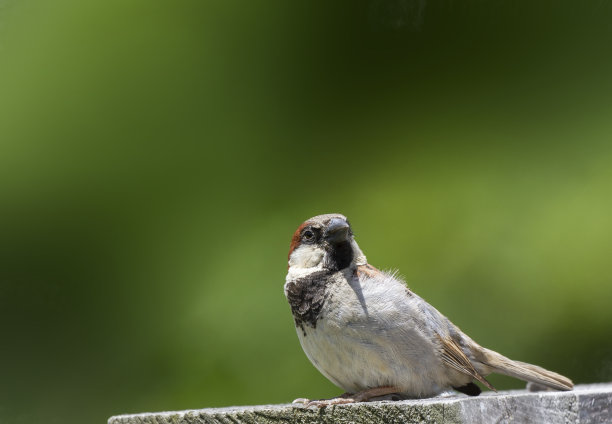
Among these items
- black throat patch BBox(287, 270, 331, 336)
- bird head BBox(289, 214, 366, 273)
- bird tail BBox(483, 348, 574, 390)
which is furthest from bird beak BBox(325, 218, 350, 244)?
bird tail BBox(483, 348, 574, 390)

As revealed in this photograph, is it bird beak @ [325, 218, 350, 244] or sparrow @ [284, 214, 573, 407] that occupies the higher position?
bird beak @ [325, 218, 350, 244]

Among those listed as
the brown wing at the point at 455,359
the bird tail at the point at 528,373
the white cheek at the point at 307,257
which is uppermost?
the white cheek at the point at 307,257

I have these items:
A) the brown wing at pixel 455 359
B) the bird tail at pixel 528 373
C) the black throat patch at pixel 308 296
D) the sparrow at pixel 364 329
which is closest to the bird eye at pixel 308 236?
the sparrow at pixel 364 329

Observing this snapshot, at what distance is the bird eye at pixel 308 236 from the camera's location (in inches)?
98.4

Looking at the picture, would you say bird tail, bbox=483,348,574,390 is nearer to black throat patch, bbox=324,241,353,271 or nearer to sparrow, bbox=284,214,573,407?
sparrow, bbox=284,214,573,407

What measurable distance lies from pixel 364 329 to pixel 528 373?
685 millimetres

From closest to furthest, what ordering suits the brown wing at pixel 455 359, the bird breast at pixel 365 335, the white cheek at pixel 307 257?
1. the bird breast at pixel 365 335
2. the brown wing at pixel 455 359
3. the white cheek at pixel 307 257

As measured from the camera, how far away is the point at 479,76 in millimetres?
3756

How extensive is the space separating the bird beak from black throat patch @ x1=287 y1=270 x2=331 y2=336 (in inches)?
4.1

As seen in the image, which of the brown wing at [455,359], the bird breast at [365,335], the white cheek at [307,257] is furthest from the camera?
the white cheek at [307,257]

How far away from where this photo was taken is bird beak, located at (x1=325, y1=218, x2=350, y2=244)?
2.41m

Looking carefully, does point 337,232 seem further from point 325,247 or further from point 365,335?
point 365,335

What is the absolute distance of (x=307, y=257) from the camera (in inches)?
97.3

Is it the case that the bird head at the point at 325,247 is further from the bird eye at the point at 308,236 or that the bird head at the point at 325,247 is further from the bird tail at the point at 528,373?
the bird tail at the point at 528,373
